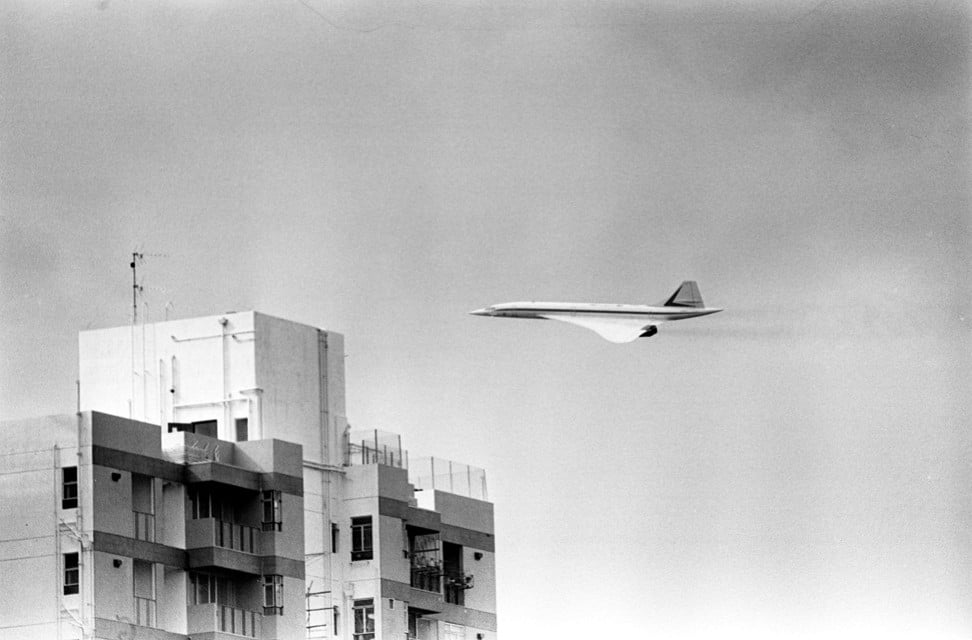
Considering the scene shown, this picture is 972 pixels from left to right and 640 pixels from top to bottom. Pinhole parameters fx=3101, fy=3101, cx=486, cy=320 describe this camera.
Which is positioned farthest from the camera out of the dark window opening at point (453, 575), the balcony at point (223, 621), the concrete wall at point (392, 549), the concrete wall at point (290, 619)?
the dark window opening at point (453, 575)

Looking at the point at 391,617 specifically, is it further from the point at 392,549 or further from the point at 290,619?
the point at 290,619

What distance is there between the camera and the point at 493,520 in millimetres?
100938

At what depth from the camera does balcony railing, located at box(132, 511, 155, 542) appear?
82125 mm

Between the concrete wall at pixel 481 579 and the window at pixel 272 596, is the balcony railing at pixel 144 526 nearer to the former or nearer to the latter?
the window at pixel 272 596

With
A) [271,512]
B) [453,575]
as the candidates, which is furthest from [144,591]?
[453,575]

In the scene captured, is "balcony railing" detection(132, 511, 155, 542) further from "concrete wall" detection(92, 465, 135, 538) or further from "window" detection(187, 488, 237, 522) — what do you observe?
"window" detection(187, 488, 237, 522)

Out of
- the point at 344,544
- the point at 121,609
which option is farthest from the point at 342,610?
the point at 121,609

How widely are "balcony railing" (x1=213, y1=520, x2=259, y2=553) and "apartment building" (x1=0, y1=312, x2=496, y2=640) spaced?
0.26 ft

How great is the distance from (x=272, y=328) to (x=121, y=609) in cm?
1265

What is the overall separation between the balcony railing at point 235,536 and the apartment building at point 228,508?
0.08m

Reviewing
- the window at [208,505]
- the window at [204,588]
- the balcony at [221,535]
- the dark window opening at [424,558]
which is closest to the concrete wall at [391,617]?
the dark window opening at [424,558]

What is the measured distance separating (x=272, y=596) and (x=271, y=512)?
2.57 meters

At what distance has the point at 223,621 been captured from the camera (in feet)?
277

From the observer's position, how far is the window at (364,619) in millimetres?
92438
